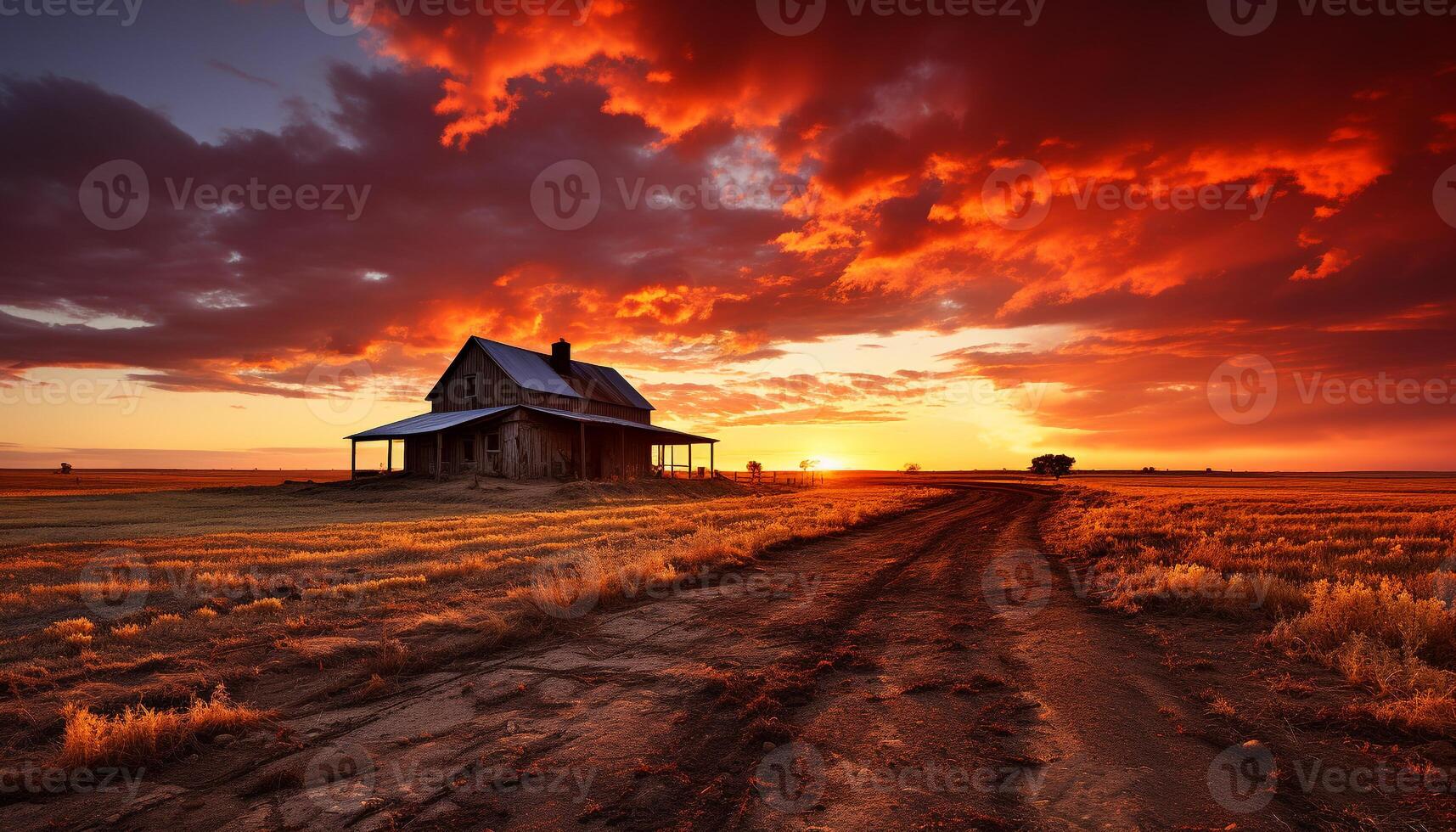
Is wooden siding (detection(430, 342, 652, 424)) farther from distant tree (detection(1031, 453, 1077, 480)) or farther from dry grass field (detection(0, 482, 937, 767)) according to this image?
distant tree (detection(1031, 453, 1077, 480))

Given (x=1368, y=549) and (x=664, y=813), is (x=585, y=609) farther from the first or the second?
(x=1368, y=549)

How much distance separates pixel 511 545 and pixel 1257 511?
82.1ft

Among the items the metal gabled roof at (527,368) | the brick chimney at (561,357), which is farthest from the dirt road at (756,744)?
the brick chimney at (561,357)

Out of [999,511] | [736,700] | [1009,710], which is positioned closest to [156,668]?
[736,700]

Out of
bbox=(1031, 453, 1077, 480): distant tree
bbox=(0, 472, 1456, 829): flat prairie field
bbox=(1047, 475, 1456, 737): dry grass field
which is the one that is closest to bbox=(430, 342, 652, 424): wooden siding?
bbox=(0, 472, 1456, 829): flat prairie field

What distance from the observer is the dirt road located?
3691 mm

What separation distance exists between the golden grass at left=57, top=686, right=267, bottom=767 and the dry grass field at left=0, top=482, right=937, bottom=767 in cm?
1

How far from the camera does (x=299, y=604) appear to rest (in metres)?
9.01

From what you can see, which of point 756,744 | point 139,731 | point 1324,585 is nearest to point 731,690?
point 756,744

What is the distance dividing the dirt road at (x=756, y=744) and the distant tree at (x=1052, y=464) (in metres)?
76.0

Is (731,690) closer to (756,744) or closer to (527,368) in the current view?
(756,744)

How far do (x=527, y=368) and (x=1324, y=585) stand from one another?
39.6 m

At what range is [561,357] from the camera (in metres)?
44.8

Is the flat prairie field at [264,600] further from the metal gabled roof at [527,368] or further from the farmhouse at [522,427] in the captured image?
the metal gabled roof at [527,368]
